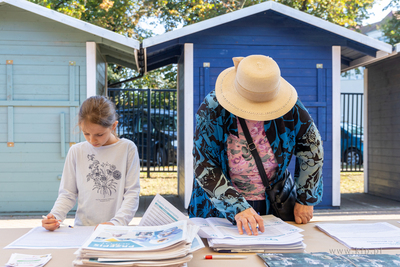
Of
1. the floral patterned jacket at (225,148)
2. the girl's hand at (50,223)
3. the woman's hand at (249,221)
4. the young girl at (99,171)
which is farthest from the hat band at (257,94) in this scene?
the girl's hand at (50,223)

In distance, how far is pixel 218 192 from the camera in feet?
5.75

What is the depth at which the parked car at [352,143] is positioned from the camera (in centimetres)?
1077

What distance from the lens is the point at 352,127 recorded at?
35.3ft

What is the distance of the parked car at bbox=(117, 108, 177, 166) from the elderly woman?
7.85 metres

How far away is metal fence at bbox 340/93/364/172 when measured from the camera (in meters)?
10.4

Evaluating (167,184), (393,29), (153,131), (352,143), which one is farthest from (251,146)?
(393,29)

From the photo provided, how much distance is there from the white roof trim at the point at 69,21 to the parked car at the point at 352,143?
24.2ft

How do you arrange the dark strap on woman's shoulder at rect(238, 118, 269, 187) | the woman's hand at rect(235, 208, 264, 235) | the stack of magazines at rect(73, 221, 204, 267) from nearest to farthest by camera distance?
the stack of magazines at rect(73, 221, 204, 267), the woman's hand at rect(235, 208, 264, 235), the dark strap on woman's shoulder at rect(238, 118, 269, 187)

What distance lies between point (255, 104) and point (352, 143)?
10193 mm

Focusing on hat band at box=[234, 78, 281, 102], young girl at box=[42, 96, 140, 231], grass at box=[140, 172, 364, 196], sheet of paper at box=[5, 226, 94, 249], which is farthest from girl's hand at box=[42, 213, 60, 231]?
grass at box=[140, 172, 364, 196]

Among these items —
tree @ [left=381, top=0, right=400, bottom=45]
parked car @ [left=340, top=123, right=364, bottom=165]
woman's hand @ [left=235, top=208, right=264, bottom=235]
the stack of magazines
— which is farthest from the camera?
tree @ [left=381, top=0, right=400, bottom=45]

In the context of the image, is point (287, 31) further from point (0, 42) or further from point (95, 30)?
point (0, 42)

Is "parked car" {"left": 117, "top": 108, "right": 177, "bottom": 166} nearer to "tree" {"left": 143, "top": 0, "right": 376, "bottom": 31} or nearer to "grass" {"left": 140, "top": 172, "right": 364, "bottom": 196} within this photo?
"grass" {"left": 140, "top": 172, "right": 364, "bottom": 196}

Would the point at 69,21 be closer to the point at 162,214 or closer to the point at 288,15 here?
the point at 288,15
